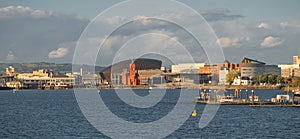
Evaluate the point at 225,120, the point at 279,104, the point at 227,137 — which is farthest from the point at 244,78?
the point at 227,137

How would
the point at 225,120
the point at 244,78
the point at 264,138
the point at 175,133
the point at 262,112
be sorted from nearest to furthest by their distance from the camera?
the point at 264,138
the point at 175,133
the point at 225,120
the point at 262,112
the point at 244,78

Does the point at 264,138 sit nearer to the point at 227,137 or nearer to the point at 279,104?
the point at 227,137

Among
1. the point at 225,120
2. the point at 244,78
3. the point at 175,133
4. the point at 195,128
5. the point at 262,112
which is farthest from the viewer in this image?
the point at 244,78

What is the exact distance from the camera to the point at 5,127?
47.2 metres

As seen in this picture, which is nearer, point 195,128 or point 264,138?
point 264,138

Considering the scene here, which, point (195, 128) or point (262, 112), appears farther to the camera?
point (262, 112)

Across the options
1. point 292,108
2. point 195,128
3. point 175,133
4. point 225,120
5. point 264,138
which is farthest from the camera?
point 292,108

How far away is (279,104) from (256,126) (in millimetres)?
24741

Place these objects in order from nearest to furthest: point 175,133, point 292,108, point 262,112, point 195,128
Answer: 1. point 175,133
2. point 195,128
3. point 262,112
4. point 292,108

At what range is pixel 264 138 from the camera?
3844cm

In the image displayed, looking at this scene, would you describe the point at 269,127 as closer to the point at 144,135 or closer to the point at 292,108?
the point at 144,135

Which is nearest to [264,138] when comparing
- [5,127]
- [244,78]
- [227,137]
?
[227,137]

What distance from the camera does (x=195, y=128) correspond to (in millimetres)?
44906

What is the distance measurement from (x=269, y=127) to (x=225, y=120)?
255 inches
